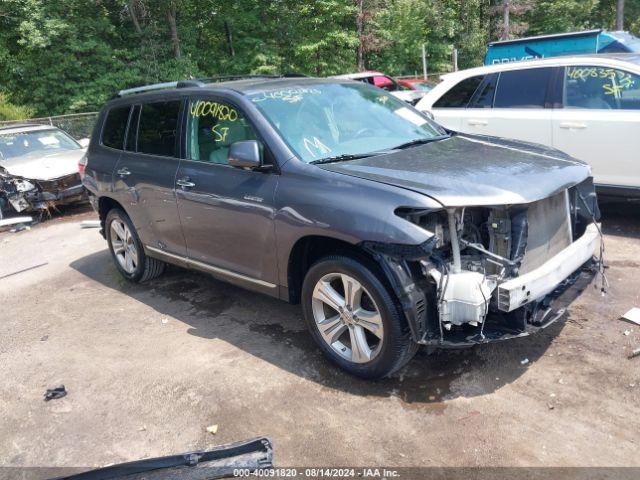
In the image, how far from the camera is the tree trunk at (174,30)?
23.7 m

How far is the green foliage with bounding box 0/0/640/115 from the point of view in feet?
69.9

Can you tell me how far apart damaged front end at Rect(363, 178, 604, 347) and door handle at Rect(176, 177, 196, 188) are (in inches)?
72.8

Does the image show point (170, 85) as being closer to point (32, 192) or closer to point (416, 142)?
point (416, 142)

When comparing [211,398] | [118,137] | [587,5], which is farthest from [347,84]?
[587,5]

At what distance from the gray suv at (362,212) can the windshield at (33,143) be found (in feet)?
20.9

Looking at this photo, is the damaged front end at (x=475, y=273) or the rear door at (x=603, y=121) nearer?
the damaged front end at (x=475, y=273)

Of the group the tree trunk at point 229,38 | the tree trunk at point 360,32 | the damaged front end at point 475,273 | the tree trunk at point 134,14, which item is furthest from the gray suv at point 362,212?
the tree trunk at point 360,32

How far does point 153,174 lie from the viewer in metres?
4.83

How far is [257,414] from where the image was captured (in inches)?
134

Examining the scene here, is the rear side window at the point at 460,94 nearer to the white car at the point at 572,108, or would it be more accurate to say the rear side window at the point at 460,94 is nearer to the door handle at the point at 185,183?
the white car at the point at 572,108

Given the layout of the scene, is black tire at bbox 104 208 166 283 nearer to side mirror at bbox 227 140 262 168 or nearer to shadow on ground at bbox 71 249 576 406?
shadow on ground at bbox 71 249 576 406

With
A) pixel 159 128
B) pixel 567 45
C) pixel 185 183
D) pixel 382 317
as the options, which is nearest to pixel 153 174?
pixel 159 128

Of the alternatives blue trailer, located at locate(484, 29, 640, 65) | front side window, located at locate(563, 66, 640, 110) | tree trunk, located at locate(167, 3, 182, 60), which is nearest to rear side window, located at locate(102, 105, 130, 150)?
front side window, located at locate(563, 66, 640, 110)

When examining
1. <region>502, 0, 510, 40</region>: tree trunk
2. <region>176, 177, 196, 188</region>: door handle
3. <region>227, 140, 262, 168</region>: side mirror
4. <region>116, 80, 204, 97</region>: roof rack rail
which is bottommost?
<region>176, 177, 196, 188</region>: door handle
